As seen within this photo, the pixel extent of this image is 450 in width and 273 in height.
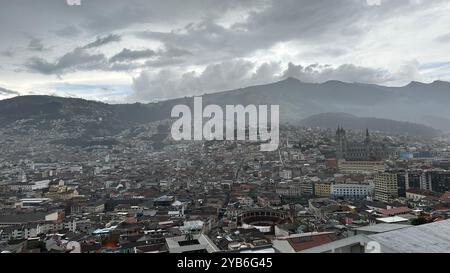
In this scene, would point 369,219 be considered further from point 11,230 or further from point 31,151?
point 31,151

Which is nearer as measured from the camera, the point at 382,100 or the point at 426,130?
the point at 426,130

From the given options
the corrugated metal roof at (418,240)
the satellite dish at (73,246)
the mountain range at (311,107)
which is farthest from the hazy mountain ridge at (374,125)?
the corrugated metal roof at (418,240)

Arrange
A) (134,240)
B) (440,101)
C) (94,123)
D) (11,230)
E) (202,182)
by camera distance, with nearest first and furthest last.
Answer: (134,240) → (11,230) → (202,182) → (94,123) → (440,101)

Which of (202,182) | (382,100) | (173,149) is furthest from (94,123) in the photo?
(382,100)

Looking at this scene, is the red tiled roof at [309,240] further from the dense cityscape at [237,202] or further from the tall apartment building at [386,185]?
the tall apartment building at [386,185]

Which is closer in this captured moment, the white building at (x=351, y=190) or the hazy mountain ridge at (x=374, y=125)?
the white building at (x=351, y=190)

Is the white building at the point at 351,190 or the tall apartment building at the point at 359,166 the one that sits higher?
the tall apartment building at the point at 359,166

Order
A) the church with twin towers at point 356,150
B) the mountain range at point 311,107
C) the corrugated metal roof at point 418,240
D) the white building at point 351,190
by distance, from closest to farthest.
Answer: the corrugated metal roof at point 418,240 < the white building at point 351,190 < the church with twin towers at point 356,150 < the mountain range at point 311,107
